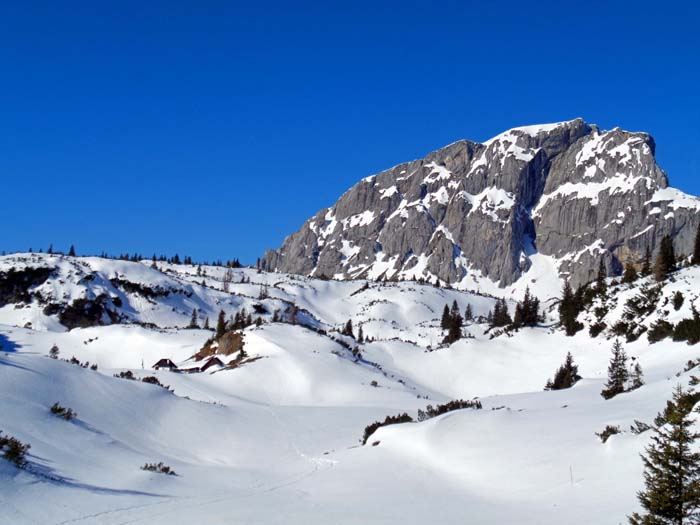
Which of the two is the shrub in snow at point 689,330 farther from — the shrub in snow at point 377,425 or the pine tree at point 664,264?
the pine tree at point 664,264

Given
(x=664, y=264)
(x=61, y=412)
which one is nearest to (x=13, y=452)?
(x=61, y=412)

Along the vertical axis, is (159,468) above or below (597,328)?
below

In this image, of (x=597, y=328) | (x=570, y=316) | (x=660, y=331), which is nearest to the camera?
(x=660, y=331)

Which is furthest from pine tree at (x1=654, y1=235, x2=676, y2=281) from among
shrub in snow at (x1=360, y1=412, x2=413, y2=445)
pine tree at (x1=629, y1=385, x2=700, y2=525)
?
pine tree at (x1=629, y1=385, x2=700, y2=525)

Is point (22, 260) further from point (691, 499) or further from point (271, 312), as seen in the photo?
point (691, 499)

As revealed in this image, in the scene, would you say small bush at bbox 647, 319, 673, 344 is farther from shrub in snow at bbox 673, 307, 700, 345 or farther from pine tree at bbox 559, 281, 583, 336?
pine tree at bbox 559, 281, 583, 336

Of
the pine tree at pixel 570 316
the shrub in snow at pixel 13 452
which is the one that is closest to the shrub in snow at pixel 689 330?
the pine tree at pixel 570 316

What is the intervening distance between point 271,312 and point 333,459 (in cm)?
13124

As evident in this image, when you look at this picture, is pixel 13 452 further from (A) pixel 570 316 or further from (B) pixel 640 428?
(A) pixel 570 316

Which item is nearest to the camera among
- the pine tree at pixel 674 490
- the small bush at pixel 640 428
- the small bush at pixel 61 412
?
the pine tree at pixel 674 490

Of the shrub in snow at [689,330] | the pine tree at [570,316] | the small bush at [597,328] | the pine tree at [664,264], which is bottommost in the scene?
the shrub in snow at [689,330]

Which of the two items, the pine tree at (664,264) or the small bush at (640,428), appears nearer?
the small bush at (640,428)

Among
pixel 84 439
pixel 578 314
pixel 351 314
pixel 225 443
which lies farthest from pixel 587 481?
pixel 351 314

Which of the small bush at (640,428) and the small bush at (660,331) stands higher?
the small bush at (660,331)
